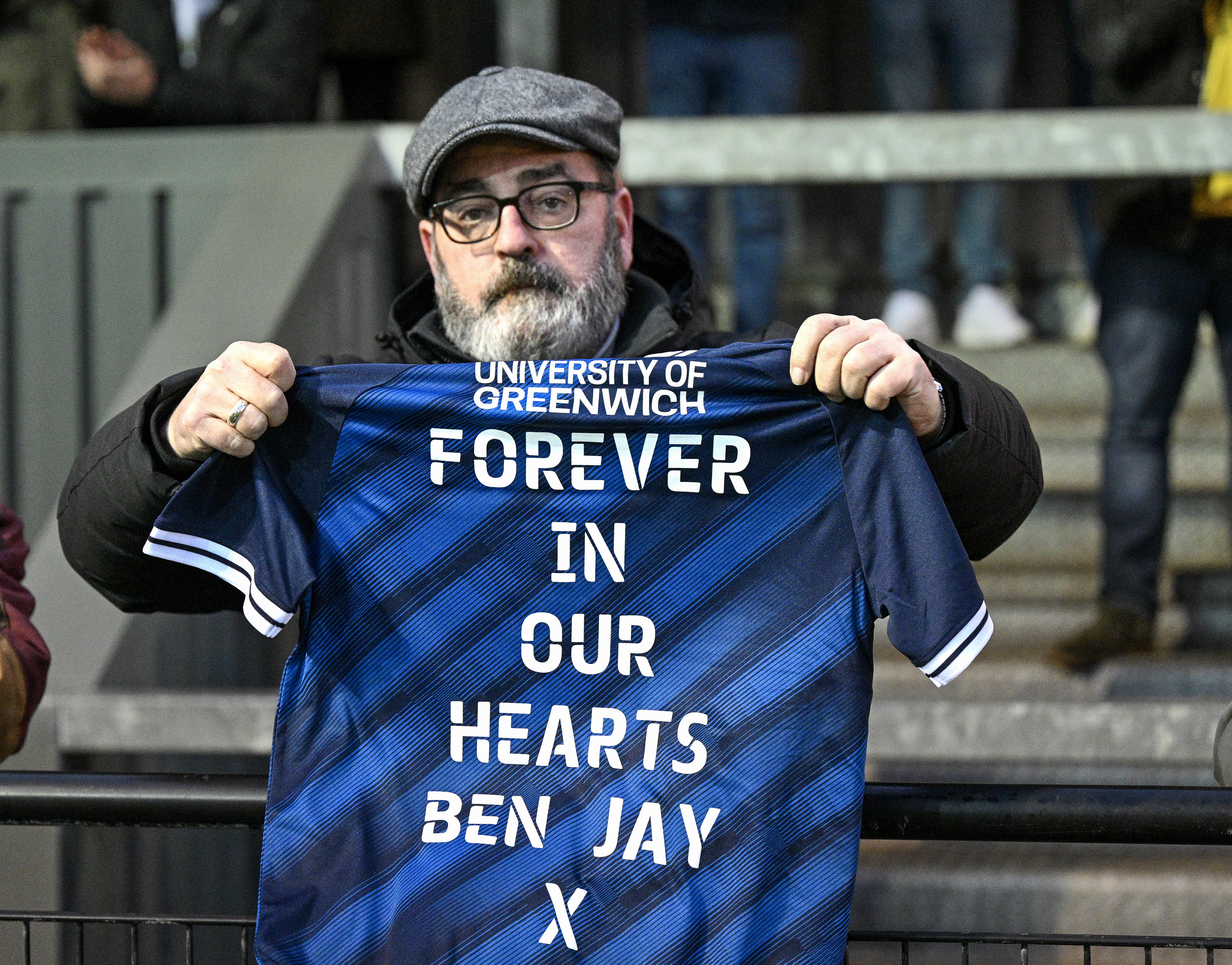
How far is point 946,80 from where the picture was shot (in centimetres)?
574

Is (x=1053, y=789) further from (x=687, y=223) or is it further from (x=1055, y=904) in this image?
(x=687, y=223)

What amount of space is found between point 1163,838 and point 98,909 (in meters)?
2.53

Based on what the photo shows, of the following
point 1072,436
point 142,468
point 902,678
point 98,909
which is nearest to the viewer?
point 142,468

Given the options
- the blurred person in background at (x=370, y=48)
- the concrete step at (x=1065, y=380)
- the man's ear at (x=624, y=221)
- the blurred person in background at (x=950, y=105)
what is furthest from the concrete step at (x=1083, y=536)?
the blurred person in background at (x=370, y=48)

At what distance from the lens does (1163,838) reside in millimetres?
1727

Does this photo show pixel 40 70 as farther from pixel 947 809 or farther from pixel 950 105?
pixel 947 809

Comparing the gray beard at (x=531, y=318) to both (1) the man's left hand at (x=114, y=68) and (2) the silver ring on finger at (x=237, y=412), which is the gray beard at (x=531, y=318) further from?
(1) the man's left hand at (x=114, y=68)

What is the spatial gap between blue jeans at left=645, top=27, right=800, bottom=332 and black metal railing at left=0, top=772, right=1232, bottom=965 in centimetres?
327

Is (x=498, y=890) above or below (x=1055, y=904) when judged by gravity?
below

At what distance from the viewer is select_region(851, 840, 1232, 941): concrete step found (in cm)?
344

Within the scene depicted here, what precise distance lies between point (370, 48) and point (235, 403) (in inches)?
169

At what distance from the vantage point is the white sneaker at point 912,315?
543 centimetres

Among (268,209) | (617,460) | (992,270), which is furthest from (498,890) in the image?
(992,270)

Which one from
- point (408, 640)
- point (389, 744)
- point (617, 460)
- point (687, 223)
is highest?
point (687, 223)
